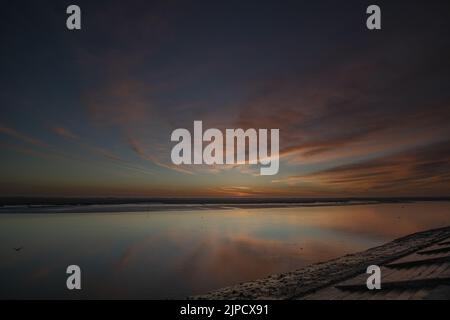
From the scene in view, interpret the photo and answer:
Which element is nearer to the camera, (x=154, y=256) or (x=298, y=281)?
(x=298, y=281)

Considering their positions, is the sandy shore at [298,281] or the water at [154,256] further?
the water at [154,256]

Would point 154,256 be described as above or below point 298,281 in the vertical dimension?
below

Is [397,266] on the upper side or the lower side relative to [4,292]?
upper

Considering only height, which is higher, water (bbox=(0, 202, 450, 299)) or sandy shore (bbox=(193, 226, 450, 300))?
sandy shore (bbox=(193, 226, 450, 300))

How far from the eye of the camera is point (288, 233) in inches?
886

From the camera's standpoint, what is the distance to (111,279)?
11.8 meters

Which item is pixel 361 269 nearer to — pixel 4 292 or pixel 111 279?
pixel 111 279

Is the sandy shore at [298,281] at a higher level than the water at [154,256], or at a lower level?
higher

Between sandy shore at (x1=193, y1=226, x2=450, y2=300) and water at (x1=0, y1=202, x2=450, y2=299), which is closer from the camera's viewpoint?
sandy shore at (x1=193, y1=226, x2=450, y2=300)

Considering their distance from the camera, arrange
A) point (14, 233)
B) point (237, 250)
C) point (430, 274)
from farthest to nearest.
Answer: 1. point (14, 233)
2. point (237, 250)
3. point (430, 274)
